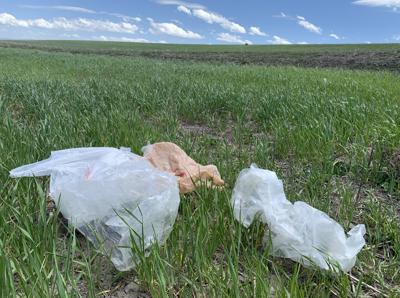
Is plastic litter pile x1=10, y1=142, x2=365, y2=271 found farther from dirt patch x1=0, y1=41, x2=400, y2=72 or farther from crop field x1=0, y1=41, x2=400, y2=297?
dirt patch x1=0, y1=41, x2=400, y2=72

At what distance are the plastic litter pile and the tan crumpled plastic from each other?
1.29 feet

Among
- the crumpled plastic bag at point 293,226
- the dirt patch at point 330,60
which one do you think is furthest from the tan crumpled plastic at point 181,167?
the dirt patch at point 330,60

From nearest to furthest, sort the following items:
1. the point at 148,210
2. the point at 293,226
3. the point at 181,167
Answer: the point at 148,210 → the point at 293,226 → the point at 181,167

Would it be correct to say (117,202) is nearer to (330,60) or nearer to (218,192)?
(218,192)

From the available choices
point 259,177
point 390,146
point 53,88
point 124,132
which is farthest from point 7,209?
point 53,88

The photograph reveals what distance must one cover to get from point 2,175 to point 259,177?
1496 mm

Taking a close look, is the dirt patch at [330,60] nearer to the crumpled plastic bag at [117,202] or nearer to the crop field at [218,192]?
the crop field at [218,192]

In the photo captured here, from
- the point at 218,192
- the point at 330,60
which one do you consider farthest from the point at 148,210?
the point at 330,60

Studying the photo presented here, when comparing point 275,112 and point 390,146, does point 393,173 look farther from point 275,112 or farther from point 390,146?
point 275,112

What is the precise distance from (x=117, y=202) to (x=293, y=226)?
0.82 metres

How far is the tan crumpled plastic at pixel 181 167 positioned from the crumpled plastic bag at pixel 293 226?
0.38 m

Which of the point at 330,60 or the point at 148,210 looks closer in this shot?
the point at 148,210

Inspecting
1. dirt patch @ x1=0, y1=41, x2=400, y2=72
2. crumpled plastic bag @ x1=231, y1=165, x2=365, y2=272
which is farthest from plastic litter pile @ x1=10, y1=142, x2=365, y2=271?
dirt patch @ x1=0, y1=41, x2=400, y2=72

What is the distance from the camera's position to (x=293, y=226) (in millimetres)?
1983
